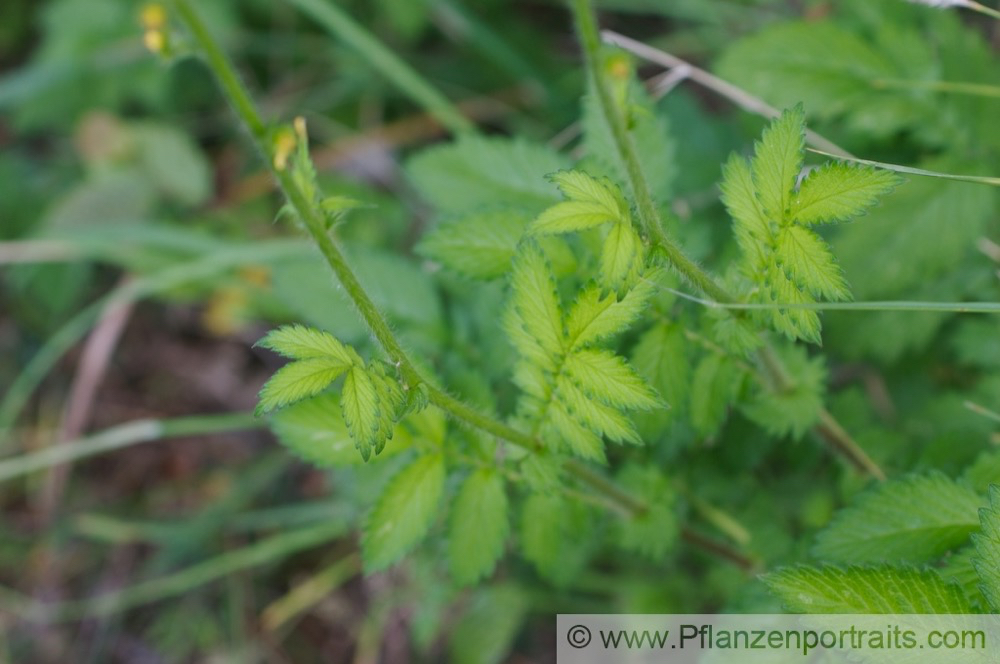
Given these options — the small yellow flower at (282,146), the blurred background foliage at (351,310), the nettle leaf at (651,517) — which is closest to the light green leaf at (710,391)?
the blurred background foliage at (351,310)

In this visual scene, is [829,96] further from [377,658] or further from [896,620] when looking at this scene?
[377,658]

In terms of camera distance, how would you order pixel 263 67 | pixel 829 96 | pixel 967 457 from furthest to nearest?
pixel 263 67
pixel 829 96
pixel 967 457

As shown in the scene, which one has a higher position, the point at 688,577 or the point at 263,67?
the point at 263,67

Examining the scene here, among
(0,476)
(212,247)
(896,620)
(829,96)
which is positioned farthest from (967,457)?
(0,476)

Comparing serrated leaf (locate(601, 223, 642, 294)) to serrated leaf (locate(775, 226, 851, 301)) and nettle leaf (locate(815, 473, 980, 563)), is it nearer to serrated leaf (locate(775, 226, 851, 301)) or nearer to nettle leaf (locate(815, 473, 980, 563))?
serrated leaf (locate(775, 226, 851, 301))

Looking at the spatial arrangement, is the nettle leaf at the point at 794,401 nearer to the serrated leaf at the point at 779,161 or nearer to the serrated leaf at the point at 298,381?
the serrated leaf at the point at 779,161

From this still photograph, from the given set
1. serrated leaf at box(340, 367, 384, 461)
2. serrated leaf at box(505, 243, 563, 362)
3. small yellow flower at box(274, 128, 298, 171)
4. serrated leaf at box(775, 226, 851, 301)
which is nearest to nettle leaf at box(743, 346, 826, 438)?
serrated leaf at box(775, 226, 851, 301)
